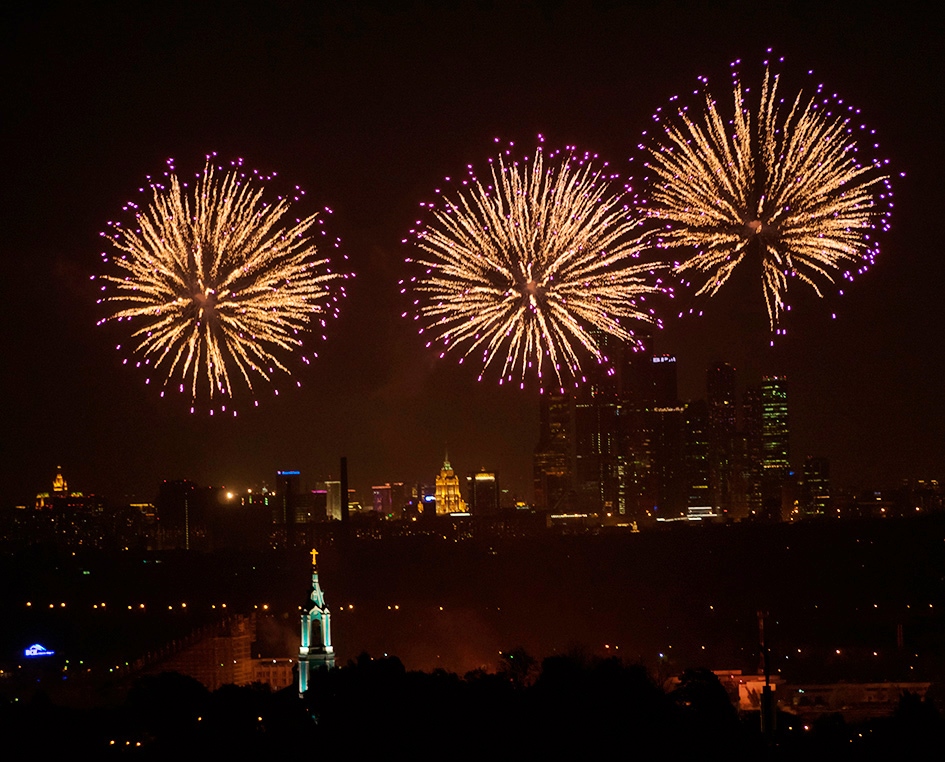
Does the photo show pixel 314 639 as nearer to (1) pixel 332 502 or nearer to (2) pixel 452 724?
(2) pixel 452 724

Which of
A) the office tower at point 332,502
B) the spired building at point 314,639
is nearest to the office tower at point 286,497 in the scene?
the office tower at point 332,502

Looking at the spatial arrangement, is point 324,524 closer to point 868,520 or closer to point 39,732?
point 868,520

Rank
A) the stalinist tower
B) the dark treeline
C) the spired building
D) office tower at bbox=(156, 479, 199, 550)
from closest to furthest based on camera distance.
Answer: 1. the dark treeline
2. the spired building
3. office tower at bbox=(156, 479, 199, 550)
4. the stalinist tower

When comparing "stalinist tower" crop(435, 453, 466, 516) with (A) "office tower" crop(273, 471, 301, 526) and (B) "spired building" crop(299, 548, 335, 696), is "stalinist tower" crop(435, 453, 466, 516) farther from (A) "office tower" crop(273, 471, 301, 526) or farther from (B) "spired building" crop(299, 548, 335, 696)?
(B) "spired building" crop(299, 548, 335, 696)

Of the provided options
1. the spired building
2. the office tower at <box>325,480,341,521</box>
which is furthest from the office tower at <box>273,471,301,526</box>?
the spired building

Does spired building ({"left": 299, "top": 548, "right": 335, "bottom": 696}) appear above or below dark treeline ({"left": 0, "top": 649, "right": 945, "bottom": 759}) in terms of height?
above

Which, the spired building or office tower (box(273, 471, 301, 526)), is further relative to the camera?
office tower (box(273, 471, 301, 526))

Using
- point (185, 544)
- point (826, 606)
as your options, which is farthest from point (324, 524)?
point (826, 606)
